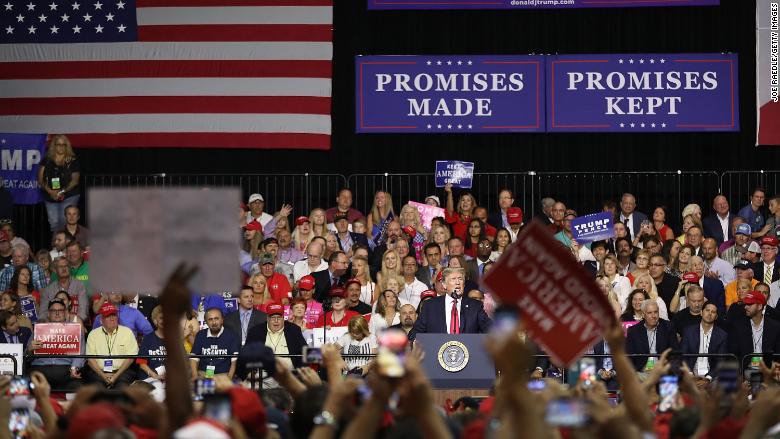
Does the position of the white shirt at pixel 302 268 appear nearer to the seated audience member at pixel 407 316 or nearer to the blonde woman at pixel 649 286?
the seated audience member at pixel 407 316

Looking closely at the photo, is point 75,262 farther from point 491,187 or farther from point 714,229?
point 714,229

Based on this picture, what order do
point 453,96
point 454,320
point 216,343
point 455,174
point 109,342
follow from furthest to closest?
point 453,96 → point 455,174 → point 109,342 → point 454,320 → point 216,343

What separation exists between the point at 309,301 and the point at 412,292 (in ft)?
3.98

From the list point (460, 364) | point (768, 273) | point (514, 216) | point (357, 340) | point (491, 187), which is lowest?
point (460, 364)

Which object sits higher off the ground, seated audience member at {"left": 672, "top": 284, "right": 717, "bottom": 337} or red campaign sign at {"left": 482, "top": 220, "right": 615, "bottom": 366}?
red campaign sign at {"left": 482, "top": 220, "right": 615, "bottom": 366}

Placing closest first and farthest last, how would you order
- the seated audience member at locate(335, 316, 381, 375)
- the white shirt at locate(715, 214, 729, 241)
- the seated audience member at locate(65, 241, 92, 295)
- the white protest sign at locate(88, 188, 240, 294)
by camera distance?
1. the white protest sign at locate(88, 188, 240, 294)
2. the seated audience member at locate(335, 316, 381, 375)
3. the seated audience member at locate(65, 241, 92, 295)
4. the white shirt at locate(715, 214, 729, 241)

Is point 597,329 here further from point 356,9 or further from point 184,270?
point 356,9

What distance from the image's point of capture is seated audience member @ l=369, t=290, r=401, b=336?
1456 cm

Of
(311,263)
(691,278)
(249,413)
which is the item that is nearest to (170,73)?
(311,263)

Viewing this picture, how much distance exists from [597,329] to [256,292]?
31.1 ft

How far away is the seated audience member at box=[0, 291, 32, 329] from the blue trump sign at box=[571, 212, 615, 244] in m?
6.43

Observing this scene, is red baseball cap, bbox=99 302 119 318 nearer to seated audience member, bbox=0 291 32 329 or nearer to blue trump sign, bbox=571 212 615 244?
seated audience member, bbox=0 291 32 329

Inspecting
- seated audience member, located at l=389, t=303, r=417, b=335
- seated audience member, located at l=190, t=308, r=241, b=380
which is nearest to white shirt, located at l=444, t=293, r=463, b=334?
seated audience member, located at l=389, t=303, r=417, b=335

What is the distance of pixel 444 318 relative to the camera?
546 inches
